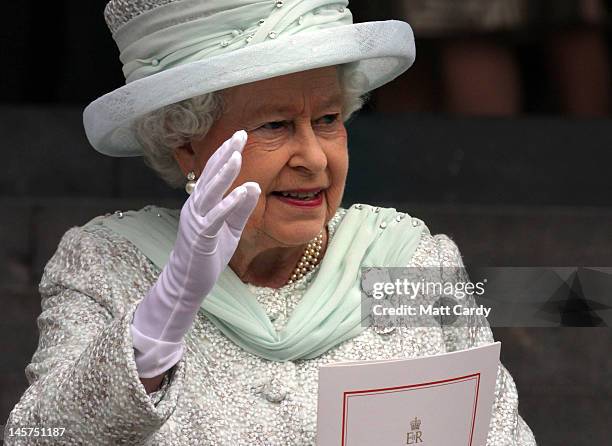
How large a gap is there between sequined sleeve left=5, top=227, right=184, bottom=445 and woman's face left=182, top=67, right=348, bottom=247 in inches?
11.0

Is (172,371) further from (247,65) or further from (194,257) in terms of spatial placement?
(247,65)

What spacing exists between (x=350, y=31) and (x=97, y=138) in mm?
538

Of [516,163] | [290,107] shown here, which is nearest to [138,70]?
[290,107]

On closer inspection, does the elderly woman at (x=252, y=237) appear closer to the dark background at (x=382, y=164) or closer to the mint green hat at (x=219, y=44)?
the mint green hat at (x=219, y=44)

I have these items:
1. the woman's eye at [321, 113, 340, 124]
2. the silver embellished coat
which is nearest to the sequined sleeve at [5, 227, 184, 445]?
the silver embellished coat

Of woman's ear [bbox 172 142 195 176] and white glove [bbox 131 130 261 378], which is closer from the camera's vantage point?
white glove [bbox 131 130 261 378]

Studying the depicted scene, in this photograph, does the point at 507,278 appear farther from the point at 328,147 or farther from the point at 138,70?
the point at 138,70

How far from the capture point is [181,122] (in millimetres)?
2852

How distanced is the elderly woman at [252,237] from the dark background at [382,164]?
2.11 metres

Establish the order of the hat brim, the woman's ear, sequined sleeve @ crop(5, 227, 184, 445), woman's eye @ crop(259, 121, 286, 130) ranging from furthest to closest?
the woman's ear → woman's eye @ crop(259, 121, 286, 130) → the hat brim → sequined sleeve @ crop(5, 227, 184, 445)

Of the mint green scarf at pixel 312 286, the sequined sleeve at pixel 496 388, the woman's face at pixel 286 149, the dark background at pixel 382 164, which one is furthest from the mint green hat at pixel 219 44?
the dark background at pixel 382 164

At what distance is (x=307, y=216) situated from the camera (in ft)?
9.16

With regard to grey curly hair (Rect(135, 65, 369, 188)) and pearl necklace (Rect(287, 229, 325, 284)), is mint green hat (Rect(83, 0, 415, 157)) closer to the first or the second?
grey curly hair (Rect(135, 65, 369, 188))

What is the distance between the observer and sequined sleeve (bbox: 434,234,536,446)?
2.84 meters
